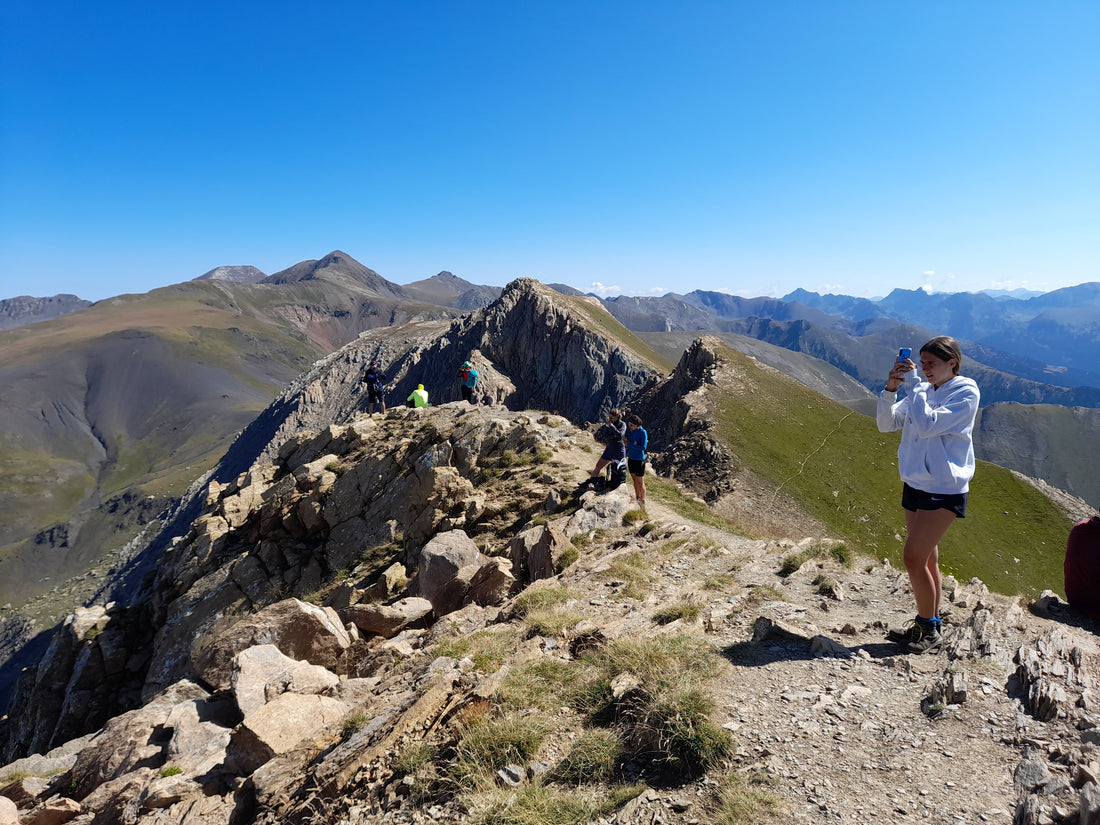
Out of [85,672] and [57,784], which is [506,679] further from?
[85,672]

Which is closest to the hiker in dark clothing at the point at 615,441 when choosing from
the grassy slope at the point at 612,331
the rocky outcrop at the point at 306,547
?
the rocky outcrop at the point at 306,547

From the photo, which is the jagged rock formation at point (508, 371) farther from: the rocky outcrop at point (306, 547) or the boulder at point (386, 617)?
the boulder at point (386, 617)

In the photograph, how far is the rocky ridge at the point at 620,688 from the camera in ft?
16.5

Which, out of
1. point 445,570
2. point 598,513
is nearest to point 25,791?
point 445,570

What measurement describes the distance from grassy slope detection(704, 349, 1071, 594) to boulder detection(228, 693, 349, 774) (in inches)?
1824

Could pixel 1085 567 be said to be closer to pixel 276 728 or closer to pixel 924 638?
pixel 924 638

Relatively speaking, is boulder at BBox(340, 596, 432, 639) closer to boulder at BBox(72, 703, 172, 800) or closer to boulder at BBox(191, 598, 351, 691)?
boulder at BBox(191, 598, 351, 691)

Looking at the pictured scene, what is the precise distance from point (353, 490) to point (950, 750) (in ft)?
75.5

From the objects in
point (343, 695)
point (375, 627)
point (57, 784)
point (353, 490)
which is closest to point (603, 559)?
point (375, 627)

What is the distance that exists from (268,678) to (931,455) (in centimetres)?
1148

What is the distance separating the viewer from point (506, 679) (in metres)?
7.28

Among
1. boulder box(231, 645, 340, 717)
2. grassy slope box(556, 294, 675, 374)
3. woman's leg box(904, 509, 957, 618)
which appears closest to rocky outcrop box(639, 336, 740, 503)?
woman's leg box(904, 509, 957, 618)

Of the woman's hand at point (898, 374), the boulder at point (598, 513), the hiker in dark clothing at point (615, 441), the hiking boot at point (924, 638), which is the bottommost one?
the boulder at point (598, 513)

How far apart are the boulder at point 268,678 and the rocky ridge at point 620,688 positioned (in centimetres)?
5
